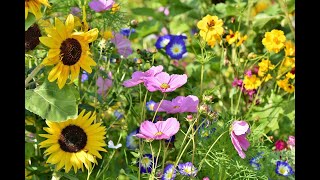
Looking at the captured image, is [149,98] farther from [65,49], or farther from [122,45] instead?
[65,49]

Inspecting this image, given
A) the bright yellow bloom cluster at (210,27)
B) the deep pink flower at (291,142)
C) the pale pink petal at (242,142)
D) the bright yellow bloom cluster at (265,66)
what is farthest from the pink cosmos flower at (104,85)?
the pale pink petal at (242,142)

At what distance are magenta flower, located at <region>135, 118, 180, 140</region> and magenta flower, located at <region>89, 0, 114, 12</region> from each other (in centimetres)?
45

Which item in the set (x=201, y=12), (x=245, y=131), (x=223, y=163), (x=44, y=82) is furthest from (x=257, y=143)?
(x=201, y=12)

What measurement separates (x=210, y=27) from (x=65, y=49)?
0.53m

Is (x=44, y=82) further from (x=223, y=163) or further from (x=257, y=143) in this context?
(x=257, y=143)

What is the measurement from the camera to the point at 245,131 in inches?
53.4

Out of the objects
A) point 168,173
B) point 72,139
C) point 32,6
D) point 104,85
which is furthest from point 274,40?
point 32,6

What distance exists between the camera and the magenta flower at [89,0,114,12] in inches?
69.6

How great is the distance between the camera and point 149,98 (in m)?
1.94

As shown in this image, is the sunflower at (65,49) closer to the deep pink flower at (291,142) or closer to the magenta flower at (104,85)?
the magenta flower at (104,85)
